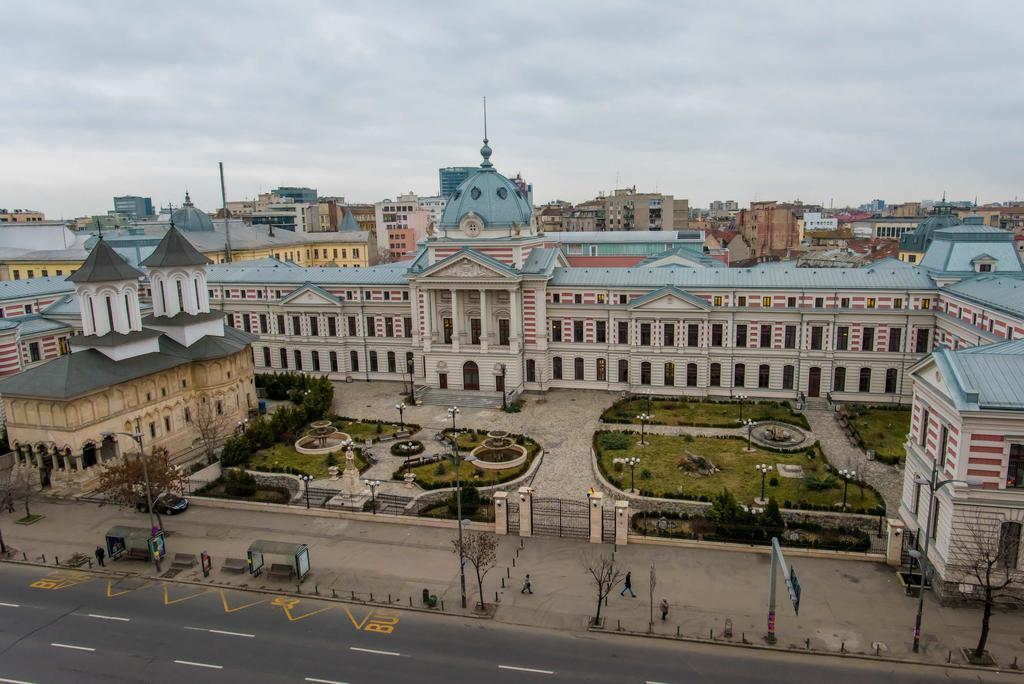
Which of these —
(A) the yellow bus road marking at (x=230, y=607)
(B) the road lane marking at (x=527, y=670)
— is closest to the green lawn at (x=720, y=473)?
(B) the road lane marking at (x=527, y=670)

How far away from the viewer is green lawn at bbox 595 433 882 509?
129ft

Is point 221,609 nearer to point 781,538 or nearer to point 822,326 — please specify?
point 781,538

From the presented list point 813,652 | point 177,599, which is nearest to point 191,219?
point 177,599

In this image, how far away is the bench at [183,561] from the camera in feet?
110

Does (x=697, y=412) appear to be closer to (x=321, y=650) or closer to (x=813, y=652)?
(x=813, y=652)

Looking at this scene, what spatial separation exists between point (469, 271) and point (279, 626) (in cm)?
3746

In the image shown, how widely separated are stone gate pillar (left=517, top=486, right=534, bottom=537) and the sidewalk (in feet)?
2.24

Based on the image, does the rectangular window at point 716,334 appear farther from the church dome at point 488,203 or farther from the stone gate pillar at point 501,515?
the stone gate pillar at point 501,515

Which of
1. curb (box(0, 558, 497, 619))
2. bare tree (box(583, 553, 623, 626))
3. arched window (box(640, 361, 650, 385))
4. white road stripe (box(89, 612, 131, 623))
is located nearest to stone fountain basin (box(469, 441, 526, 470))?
bare tree (box(583, 553, 623, 626))

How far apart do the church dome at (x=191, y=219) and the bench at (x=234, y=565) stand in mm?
86222

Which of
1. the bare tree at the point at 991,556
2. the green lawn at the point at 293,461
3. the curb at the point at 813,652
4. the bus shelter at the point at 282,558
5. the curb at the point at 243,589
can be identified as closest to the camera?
the curb at the point at 813,652

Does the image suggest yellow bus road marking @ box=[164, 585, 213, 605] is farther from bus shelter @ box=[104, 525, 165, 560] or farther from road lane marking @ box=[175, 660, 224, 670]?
road lane marking @ box=[175, 660, 224, 670]

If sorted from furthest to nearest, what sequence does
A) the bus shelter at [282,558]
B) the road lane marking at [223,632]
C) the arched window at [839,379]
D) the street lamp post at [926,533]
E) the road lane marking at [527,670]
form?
the arched window at [839,379] → the bus shelter at [282,558] → the road lane marking at [223,632] → the street lamp post at [926,533] → the road lane marking at [527,670]

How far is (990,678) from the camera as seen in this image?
24.2 metres
